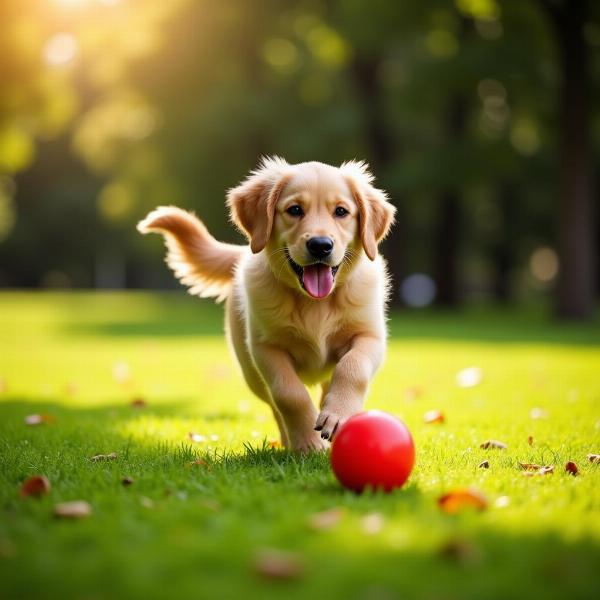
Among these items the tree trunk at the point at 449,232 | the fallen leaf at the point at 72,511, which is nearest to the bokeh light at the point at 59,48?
the tree trunk at the point at 449,232

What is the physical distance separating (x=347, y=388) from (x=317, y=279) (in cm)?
60

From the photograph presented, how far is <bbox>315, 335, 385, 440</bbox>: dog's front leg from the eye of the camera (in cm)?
348

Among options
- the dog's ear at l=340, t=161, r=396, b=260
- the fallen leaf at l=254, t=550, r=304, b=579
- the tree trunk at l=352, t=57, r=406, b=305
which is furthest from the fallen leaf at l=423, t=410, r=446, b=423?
the tree trunk at l=352, t=57, r=406, b=305

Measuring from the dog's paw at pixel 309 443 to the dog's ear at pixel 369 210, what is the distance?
3.43 ft

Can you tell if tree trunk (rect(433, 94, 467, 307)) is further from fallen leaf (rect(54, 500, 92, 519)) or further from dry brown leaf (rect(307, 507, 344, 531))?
fallen leaf (rect(54, 500, 92, 519))

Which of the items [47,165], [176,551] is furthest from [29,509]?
[47,165]

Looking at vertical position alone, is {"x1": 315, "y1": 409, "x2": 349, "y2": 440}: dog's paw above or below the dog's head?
below

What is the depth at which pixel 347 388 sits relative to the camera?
365 centimetres

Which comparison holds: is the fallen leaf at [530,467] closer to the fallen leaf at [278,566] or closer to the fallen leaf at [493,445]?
the fallen leaf at [493,445]

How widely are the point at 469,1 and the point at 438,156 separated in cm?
437

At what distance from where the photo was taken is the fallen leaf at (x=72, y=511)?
262cm

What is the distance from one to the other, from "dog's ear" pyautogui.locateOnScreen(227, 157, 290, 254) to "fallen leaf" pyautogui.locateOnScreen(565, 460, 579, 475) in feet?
6.29

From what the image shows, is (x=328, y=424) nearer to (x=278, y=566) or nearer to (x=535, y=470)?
(x=535, y=470)

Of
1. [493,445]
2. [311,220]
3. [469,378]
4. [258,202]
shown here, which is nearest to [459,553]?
[493,445]
